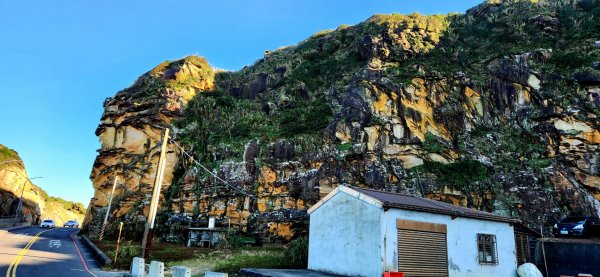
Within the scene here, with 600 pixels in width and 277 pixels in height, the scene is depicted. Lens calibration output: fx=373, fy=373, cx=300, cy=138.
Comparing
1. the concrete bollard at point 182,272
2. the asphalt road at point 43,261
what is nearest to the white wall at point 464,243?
the concrete bollard at point 182,272

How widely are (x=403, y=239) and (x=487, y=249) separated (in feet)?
20.0

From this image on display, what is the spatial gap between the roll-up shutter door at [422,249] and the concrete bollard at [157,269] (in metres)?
10.1

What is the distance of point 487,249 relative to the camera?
20109 millimetres

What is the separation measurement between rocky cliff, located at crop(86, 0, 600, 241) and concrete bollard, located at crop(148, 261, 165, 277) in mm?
18154

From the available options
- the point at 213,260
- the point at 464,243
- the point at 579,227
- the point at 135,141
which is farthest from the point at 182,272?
the point at 135,141

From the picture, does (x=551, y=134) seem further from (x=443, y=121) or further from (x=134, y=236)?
(x=134, y=236)

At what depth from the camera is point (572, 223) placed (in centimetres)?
2495

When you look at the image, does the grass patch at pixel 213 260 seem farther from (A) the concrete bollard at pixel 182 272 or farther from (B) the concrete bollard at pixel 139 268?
(A) the concrete bollard at pixel 182 272

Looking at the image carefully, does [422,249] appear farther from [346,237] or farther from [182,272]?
[182,272]

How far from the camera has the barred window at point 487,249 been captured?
64.9 ft

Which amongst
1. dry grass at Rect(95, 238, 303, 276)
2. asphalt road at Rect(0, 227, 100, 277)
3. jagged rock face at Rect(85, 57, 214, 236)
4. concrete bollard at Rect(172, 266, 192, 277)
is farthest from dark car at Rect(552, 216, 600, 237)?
jagged rock face at Rect(85, 57, 214, 236)

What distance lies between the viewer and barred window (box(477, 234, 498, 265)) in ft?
64.9

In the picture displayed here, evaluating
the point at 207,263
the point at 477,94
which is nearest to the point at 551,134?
the point at 477,94

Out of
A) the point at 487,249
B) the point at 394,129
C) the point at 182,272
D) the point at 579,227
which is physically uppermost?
the point at 394,129
